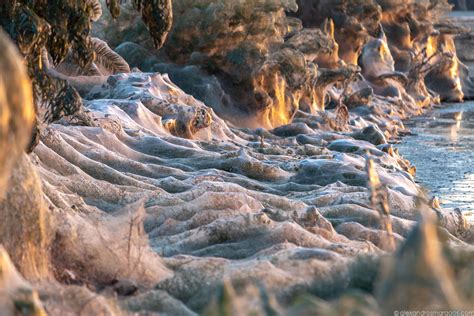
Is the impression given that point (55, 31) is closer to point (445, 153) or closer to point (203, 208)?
point (203, 208)

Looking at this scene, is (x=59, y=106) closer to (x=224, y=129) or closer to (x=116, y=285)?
(x=116, y=285)

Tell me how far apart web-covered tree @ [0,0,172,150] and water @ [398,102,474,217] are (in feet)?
26.6

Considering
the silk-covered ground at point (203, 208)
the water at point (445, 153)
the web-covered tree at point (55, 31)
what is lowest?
the water at point (445, 153)

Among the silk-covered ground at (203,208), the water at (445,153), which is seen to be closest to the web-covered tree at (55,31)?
the silk-covered ground at (203,208)

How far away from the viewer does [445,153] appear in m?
24.8

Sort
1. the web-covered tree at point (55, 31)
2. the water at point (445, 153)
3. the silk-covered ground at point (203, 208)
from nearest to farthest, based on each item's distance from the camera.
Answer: the silk-covered ground at point (203, 208) < the web-covered tree at point (55, 31) < the water at point (445, 153)

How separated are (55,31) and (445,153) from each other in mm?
17069

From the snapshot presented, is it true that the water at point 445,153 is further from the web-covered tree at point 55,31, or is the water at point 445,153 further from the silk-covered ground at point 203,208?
the web-covered tree at point 55,31

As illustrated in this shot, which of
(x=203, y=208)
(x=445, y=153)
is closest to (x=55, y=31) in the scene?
(x=203, y=208)

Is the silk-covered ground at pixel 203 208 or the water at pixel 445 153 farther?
the water at pixel 445 153

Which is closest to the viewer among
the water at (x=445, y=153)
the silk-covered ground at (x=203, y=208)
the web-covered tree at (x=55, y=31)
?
the silk-covered ground at (x=203, y=208)

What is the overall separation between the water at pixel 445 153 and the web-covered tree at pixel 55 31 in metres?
8.11

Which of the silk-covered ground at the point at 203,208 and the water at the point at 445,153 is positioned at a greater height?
the silk-covered ground at the point at 203,208

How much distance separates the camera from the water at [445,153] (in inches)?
727
